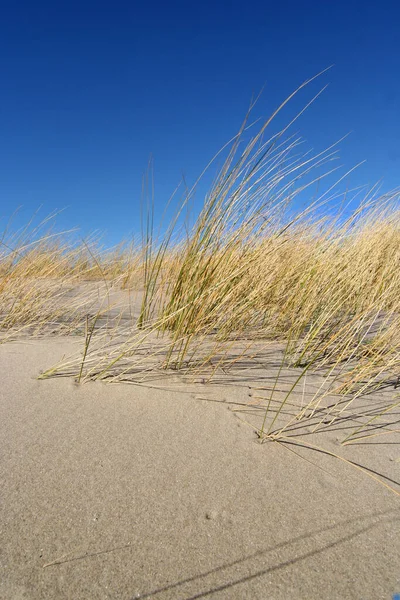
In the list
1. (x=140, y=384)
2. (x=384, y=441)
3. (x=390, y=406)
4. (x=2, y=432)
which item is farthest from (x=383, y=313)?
(x=2, y=432)

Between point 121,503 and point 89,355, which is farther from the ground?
point 89,355

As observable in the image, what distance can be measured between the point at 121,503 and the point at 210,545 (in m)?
0.18

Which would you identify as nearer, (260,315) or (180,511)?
(180,511)

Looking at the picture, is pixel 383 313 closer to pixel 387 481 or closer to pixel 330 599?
pixel 387 481

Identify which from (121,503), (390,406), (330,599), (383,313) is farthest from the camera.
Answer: (383,313)

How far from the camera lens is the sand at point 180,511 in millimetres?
597

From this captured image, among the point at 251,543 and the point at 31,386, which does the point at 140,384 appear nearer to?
the point at 31,386

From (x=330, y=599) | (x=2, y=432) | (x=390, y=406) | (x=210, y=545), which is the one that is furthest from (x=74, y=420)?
(x=390, y=406)

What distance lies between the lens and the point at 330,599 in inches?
22.7

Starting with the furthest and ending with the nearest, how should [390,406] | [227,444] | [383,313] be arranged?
1. [383,313]
2. [390,406]
3. [227,444]

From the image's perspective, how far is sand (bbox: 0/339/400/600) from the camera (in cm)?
60

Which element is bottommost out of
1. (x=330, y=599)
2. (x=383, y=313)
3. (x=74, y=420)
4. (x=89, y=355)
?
(x=330, y=599)

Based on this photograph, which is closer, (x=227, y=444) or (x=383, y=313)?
(x=227, y=444)

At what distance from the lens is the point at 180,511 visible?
73cm
